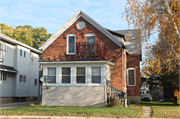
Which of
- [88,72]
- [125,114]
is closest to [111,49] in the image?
[88,72]

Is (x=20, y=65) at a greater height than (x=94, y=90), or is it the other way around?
(x=20, y=65)

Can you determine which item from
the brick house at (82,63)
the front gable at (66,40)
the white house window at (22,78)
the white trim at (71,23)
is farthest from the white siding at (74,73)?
the white house window at (22,78)

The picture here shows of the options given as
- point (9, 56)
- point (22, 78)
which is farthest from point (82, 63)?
point (22, 78)

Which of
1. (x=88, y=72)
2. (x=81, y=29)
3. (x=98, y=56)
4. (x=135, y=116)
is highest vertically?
(x=81, y=29)

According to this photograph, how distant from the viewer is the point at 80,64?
63.9ft

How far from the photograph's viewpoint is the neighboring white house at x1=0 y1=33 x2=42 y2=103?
2439cm

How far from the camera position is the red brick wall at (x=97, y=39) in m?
20.7

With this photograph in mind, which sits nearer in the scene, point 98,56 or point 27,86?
point 98,56

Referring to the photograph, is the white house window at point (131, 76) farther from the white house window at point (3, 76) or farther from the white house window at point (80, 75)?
the white house window at point (3, 76)

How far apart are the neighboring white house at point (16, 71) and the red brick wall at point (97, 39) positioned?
5.30m

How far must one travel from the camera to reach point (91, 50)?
19.9 m

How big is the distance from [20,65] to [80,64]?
1177 centimetres

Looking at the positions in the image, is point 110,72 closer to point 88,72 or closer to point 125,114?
point 88,72

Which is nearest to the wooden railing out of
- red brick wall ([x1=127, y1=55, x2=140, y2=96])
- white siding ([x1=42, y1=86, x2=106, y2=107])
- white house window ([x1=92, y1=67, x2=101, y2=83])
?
white house window ([x1=92, y1=67, x2=101, y2=83])
